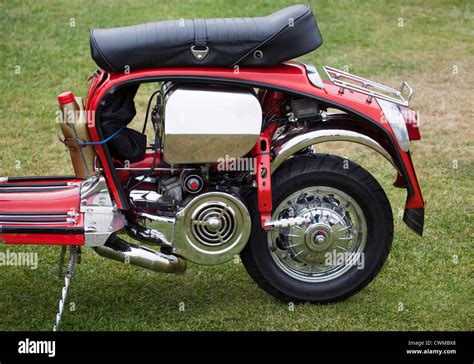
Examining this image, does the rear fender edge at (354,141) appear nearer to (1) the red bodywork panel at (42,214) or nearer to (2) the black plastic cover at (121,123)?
(2) the black plastic cover at (121,123)

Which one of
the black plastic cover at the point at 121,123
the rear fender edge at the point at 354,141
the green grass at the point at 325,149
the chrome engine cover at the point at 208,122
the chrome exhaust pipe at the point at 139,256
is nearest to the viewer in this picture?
the chrome engine cover at the point at 208,122

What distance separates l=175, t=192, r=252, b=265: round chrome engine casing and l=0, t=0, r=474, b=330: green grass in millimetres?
455

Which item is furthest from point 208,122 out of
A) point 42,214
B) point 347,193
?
point 42,214

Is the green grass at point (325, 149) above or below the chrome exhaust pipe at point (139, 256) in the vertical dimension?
below

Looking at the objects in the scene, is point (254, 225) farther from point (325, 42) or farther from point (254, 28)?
point (325, 42)

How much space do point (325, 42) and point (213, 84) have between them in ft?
21.6

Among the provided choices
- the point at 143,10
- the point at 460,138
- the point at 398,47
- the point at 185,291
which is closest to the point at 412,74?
the point at 398,47

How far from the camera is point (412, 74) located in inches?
412

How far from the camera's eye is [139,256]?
17.2 feet

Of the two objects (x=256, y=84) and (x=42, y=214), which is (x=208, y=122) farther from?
(x=42, y=214)

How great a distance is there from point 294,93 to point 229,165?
1.74ft

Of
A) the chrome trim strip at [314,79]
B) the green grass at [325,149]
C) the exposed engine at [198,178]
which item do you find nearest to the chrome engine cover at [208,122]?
the exposed engine at [198,178]

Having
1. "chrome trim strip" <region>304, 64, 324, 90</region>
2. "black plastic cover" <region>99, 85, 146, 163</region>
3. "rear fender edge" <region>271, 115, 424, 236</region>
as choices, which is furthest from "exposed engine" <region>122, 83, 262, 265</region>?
"chrome trim strip" <region>304, 64, 324, 90</region>

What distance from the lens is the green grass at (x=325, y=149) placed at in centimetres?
548
